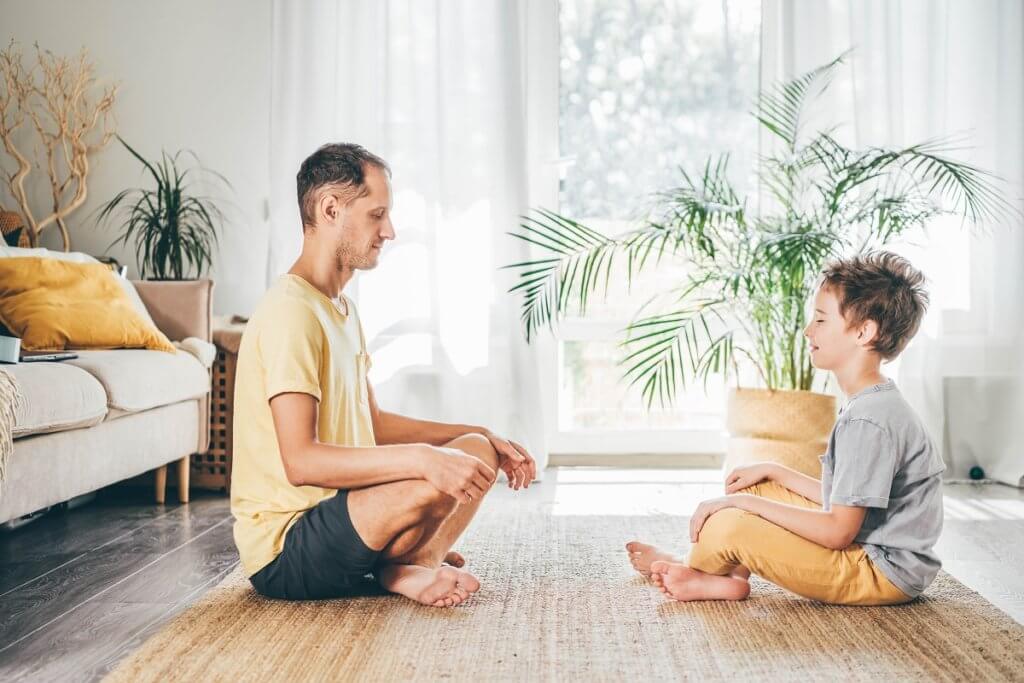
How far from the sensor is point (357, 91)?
3.79m

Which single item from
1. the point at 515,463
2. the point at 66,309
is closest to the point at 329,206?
the point at 515,463

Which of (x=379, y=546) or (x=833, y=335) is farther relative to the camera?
(x=833, y=335)

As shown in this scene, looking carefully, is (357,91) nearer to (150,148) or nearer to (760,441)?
(150,148)

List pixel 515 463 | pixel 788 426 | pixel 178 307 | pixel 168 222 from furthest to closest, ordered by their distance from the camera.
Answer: pixel 168 222
pixel 178 307
pixel 788 426
pixel 515 463

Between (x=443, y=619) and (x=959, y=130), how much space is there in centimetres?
291

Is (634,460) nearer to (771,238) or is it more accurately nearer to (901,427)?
(771,238)

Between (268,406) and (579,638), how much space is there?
711 mm

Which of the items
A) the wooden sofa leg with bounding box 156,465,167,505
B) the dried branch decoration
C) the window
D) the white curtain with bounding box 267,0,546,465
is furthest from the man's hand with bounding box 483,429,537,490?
the dried branch decoration

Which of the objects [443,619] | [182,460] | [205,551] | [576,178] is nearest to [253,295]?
[182,460]

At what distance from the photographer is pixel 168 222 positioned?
368 centimetres

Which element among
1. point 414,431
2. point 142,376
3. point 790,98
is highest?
point 790,98

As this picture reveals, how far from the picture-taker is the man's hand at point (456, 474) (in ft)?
5.71

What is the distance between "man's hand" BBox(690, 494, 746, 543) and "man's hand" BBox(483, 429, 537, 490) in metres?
0.33

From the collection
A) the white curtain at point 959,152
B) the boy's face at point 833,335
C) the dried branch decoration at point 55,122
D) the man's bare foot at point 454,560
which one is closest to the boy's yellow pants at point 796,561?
the boy's face at point 833,335
